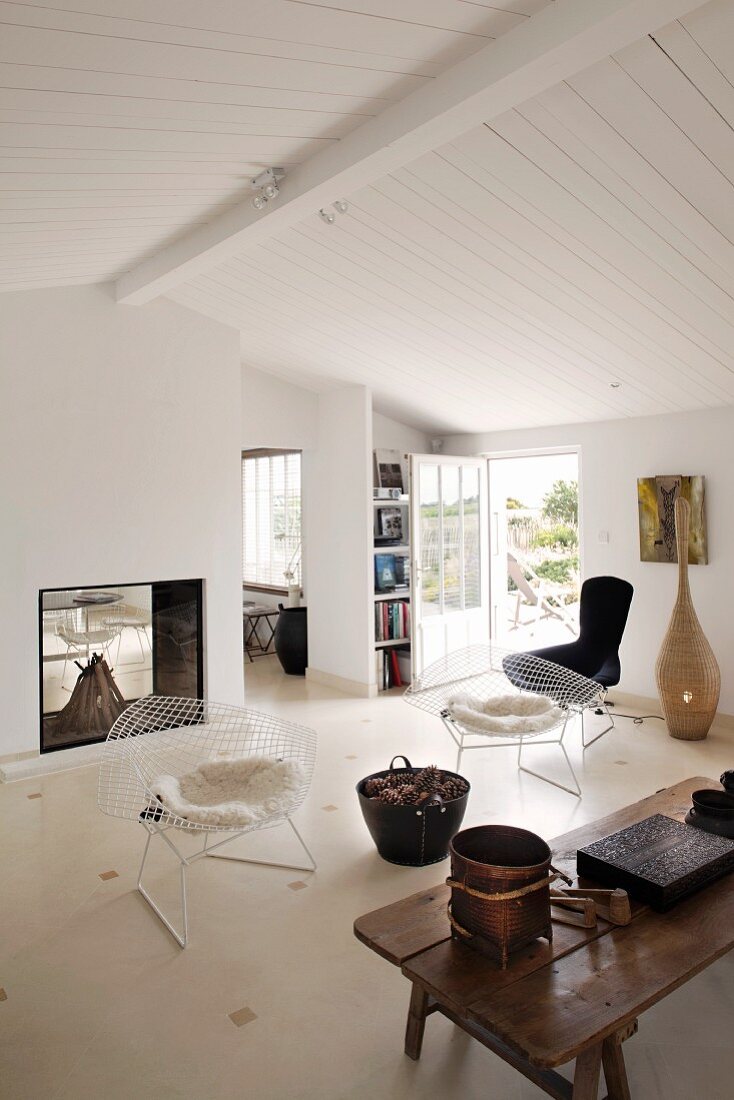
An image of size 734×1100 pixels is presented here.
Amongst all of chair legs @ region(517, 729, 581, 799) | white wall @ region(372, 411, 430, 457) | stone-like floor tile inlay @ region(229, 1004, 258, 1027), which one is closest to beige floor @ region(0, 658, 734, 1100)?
stone-like floor tile inlay @ region(229, 1004, 258, 1027)

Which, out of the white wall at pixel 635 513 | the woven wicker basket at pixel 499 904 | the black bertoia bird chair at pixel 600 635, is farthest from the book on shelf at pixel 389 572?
the woven wicker basket at pixel 499 904

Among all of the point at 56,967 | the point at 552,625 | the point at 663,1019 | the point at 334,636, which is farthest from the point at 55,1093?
the point at 552,625

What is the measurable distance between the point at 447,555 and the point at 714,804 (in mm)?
4276

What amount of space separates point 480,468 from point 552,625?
108 inches

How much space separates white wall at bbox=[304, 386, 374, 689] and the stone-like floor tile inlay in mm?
4041

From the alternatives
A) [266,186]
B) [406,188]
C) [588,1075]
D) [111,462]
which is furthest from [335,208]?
[588,1075]

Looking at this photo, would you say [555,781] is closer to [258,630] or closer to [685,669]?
[685,669]

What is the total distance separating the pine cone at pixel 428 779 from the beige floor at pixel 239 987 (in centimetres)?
34

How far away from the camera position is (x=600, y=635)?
553 cm

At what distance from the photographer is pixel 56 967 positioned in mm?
2715

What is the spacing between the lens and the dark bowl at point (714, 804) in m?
2.61

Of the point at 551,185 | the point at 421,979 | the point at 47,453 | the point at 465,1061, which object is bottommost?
the point at 465,1061

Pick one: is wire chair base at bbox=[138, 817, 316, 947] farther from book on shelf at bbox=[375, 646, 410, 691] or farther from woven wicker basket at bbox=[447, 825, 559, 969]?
book on shelf at bbox=[375, 646, 410, 691]

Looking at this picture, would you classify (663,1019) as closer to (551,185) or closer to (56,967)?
(56,967)
